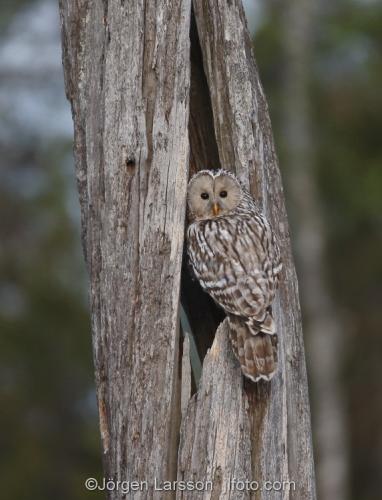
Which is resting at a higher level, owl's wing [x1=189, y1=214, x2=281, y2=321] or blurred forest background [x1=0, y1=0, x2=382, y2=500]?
blurred forest background [x1=0, y1=0, x2=382, y2=500]

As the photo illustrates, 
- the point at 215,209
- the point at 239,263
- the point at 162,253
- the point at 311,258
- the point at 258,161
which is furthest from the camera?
the point at 311,258

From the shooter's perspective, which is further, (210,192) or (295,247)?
(295,247)

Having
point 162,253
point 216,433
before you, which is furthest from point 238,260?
point 216,433

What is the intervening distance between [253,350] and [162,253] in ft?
2.31

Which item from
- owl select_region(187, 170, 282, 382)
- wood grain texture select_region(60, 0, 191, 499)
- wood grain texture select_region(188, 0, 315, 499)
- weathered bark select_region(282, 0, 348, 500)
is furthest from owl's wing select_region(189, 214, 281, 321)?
weathered bark select_region(282, 0, 348, 500)

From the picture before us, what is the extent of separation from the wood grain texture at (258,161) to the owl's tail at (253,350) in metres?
0.20

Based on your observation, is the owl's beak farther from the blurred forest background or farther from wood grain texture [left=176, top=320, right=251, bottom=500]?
the blurred forest background

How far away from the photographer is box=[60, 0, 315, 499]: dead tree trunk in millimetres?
6602

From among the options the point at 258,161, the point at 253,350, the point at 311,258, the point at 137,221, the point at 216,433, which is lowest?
Answer: the point at 216,433

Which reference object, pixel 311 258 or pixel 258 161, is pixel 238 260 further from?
pixel 311 258

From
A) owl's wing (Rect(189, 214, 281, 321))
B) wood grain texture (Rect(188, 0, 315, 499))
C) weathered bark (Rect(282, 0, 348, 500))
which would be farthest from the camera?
weathered bark (Rect(282, 0, 348, 500))

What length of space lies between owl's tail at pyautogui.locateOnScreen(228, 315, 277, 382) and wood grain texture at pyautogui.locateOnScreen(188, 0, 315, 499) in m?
0.20

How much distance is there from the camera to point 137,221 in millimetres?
6738

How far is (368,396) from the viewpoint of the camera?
2130 centimetres
